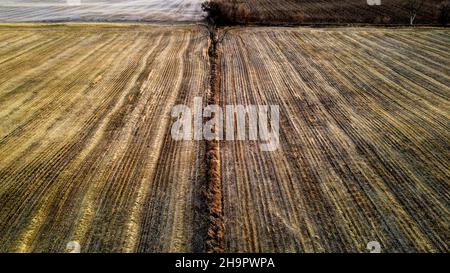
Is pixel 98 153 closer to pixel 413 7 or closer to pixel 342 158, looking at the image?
pixel 342 158

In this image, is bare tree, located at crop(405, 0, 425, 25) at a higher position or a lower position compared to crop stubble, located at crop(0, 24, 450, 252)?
higher

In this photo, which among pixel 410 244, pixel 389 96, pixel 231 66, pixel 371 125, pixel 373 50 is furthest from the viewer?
pixel 373 50

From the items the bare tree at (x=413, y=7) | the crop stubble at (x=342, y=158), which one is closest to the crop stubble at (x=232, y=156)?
the crop stubble at (x=342, y=158)

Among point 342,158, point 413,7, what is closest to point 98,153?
point 342,158

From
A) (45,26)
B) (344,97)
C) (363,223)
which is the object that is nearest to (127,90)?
(344,97)

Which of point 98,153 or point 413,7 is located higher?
point 413,7

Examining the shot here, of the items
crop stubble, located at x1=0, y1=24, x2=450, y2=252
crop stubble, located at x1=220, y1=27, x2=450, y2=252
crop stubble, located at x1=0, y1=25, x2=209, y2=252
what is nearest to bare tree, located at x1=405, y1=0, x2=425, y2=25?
crop stubble, located at x1=0, y1=24, x2=450, y2=252

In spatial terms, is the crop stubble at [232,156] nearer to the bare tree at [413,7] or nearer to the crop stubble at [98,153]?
the crop stubble at [98,153]

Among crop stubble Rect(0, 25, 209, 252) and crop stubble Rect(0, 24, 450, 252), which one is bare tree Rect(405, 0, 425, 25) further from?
crop stubble Rect(0, 25, 209, 252)
